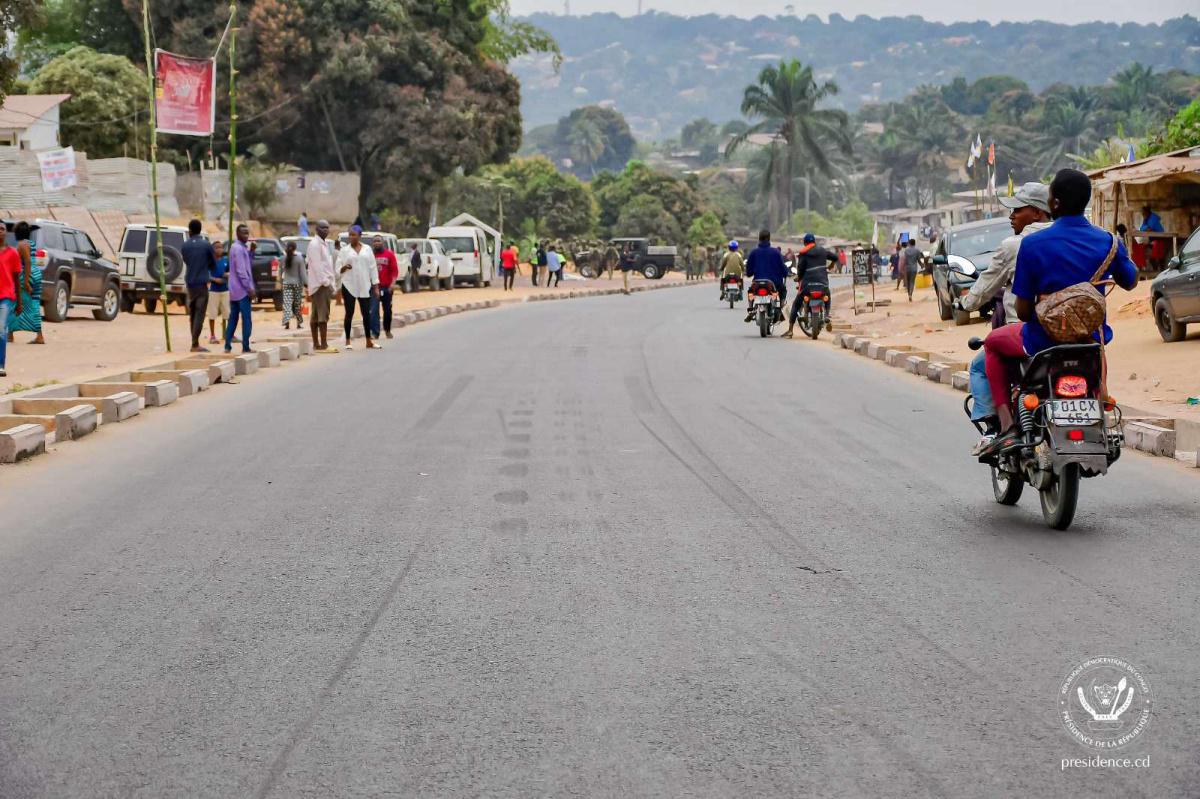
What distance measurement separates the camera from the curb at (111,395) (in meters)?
11.3

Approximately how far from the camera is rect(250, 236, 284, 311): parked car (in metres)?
33.3

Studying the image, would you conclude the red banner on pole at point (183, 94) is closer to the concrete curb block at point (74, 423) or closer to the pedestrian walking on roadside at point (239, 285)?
the pedestrian walking on roadside at point (239, 285)

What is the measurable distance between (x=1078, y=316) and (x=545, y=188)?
84106 mm

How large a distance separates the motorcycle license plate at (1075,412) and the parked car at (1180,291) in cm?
1108

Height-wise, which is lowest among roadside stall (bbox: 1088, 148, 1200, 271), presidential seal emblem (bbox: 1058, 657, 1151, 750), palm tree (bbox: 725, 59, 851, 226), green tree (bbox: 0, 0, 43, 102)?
presidential seal emblem (bbox: 1058, 657, 1151, 750)

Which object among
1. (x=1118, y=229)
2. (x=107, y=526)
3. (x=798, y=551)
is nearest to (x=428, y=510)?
(x=107, y=526)

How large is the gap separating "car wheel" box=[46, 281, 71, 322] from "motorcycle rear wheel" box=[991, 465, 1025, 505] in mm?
22157

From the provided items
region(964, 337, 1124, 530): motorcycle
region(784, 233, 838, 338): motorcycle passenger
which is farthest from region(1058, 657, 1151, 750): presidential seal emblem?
region(784, 233, 838, 338): motorcycle passenger

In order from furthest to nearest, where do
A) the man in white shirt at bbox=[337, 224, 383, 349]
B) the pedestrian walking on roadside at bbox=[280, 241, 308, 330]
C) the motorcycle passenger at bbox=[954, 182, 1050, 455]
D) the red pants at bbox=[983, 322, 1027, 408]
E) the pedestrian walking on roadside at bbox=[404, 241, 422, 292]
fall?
the pedestrian walking on roadside at bbox=[404, 241, 422, 292] → the pedestrian walking on roadside at bbox=[280, 241, 308, 330] → the man in white shirt at bbox=[337, 224, 383, 349] → the motorcycle passenger at bbox=[954, 182, 1050, 455] → the red pants at bbox=[983, 322, 1027, 408]

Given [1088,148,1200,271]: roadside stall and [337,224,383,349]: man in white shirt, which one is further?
[1088,148,1200,271]: roadside stall

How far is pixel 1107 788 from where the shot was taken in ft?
13.1

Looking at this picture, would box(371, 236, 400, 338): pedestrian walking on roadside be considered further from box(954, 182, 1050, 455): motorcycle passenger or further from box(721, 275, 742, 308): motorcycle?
box(954, 182, 1050, 455): motorcycle passenger

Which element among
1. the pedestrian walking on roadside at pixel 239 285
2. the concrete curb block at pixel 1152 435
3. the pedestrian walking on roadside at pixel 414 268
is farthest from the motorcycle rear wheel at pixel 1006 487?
the pedestrian walking on roadside at pixel 414 268

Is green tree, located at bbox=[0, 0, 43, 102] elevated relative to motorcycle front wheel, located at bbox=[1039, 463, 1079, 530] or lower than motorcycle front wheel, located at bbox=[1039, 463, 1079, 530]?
elevated
